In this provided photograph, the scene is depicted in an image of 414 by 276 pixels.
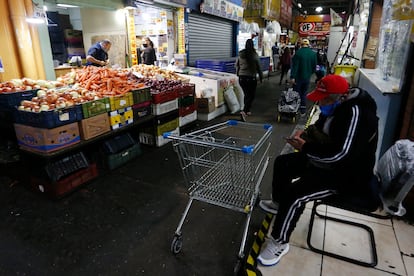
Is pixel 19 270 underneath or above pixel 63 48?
underneath

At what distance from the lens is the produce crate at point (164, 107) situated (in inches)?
172

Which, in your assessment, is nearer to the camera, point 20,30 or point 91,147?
point 91,147

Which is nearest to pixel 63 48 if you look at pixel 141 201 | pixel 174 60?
pixel 174 60

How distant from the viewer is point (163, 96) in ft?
14.6

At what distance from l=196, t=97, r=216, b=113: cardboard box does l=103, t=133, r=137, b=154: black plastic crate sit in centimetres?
236

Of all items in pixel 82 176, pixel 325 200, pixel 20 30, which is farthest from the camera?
pixel 20 30

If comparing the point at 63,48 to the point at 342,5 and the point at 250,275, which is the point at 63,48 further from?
the point at 342,5

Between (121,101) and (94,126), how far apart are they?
57 centimetres

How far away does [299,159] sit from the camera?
230cm

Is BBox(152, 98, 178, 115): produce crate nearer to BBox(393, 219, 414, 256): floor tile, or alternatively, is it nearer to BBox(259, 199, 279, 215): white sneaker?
BBox(259, 199, 279, 215): white sneaker

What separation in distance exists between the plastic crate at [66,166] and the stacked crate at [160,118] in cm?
135

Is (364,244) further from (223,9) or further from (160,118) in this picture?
(223,9)

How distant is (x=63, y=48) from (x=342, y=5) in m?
27.5

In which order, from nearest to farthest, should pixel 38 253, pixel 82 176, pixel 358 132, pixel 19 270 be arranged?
pixel 358 132, pixel 19 270, pixel 38 253, pixel 82 176
